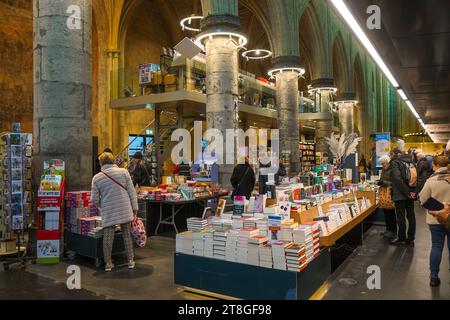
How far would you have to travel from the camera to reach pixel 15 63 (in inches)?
529

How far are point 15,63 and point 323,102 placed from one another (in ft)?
43.1

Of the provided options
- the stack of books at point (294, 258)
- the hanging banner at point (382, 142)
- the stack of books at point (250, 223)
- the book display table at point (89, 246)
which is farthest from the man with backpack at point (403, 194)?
the hanging banner at point (382, 142)

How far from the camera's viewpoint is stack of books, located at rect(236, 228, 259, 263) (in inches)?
141

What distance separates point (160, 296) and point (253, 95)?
1211 cm

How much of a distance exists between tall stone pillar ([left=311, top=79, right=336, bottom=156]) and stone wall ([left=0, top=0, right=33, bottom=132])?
40.0 feet

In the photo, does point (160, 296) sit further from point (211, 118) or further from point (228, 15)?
point (228, 15)

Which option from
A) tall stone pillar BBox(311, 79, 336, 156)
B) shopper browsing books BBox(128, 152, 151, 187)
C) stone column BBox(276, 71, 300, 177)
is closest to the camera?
shopper browsing books BBox(128, 152, 151, 187)

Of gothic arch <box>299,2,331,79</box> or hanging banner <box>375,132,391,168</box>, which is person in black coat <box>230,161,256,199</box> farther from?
gothic arch <box>299,2,331,79</box>

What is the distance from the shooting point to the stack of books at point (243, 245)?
357 cm

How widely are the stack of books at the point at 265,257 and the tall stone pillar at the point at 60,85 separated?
3.34 metres

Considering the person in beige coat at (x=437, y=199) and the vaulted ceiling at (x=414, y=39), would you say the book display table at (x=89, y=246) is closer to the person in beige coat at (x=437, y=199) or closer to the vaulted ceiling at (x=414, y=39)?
the person in beige coat at (x=437, y=199)

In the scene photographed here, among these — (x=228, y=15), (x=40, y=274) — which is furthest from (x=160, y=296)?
(x=228, y=15)

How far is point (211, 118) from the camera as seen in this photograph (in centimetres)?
917

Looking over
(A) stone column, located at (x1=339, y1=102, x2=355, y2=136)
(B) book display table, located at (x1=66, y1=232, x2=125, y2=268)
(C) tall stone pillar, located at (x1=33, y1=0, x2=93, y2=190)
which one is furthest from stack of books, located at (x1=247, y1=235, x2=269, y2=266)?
(A) stone column, located at (x1=339, y1=102, x2=355, y2=136)
